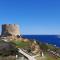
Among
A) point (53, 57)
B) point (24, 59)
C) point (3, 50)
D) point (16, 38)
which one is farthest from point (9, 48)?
point (16, 38)

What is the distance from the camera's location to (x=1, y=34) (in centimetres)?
7844

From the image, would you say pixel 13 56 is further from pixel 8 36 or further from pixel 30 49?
pixel 8 36

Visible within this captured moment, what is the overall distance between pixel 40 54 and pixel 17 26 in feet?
82.5

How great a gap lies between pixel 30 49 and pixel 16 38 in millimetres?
18481

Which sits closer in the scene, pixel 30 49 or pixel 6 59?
pixel 6 59

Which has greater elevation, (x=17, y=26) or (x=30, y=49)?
(x=17, y=26)

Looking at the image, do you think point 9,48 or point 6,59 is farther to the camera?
point 9,48

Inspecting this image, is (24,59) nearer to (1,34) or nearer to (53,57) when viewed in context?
(53,57)

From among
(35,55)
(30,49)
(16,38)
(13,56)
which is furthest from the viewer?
(16,38)

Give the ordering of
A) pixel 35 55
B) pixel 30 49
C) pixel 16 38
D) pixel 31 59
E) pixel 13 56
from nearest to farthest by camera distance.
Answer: pixel 31 59
pixel 13 56
pixel 35 55
pixel 30 49
pixel 16 38

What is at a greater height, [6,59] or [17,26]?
[17,26]

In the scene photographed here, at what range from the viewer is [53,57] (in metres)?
50.0

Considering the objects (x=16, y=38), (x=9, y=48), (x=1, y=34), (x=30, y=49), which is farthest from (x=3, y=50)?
(x=1, y=34)

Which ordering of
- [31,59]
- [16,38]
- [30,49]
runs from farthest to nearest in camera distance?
1. [16,38]
2. [30,49]
3. [31,59]
